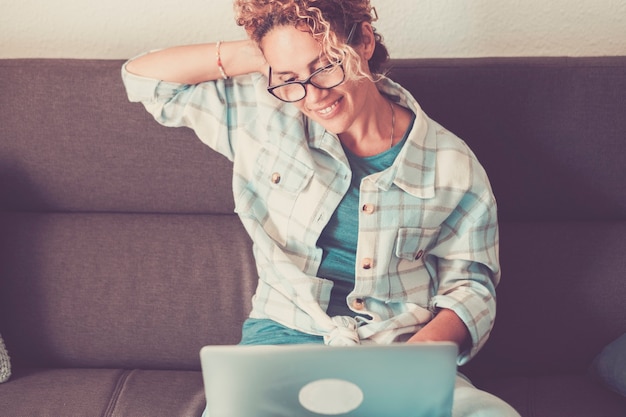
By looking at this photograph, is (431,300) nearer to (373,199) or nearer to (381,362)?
(373,199)

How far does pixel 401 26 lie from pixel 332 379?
3.28 feet

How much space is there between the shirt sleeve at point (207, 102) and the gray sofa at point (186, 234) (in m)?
0.12

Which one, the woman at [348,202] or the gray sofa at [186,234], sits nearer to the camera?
the woman at [348,202]

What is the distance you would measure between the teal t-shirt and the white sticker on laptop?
1.45 ft

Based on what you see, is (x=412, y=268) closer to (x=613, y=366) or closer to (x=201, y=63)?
(x=613, y=366)

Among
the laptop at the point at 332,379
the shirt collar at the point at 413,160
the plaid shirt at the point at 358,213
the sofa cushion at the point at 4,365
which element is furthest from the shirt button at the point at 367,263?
the sofa cushion at the point at 4,365

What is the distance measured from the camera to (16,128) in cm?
165

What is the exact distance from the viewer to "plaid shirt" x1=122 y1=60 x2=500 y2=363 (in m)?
1.44

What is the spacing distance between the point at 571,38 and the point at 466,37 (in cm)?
25

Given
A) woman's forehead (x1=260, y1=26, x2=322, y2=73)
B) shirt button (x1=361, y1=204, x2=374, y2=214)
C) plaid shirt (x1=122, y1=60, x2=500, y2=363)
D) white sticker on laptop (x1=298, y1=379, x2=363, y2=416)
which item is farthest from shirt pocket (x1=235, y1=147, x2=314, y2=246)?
white sticker on laptop (x1=298, y1=379, x2=363, y2=416)

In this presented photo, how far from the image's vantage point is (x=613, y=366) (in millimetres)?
1512

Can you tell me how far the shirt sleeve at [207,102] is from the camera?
1.50m

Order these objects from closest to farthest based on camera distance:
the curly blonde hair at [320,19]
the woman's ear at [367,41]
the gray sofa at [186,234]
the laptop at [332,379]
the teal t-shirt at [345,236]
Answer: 1. the laptop at [332,379]
2. the curly blonde hair at [320,19]
3. the woman's ear at [367,41]
4. the teal t-shirt at [345,236]
5. the gray sofa at [186,234]

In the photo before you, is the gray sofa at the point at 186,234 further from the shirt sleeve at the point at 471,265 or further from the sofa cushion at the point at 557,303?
the shirt sleeve at the point at 471,265
